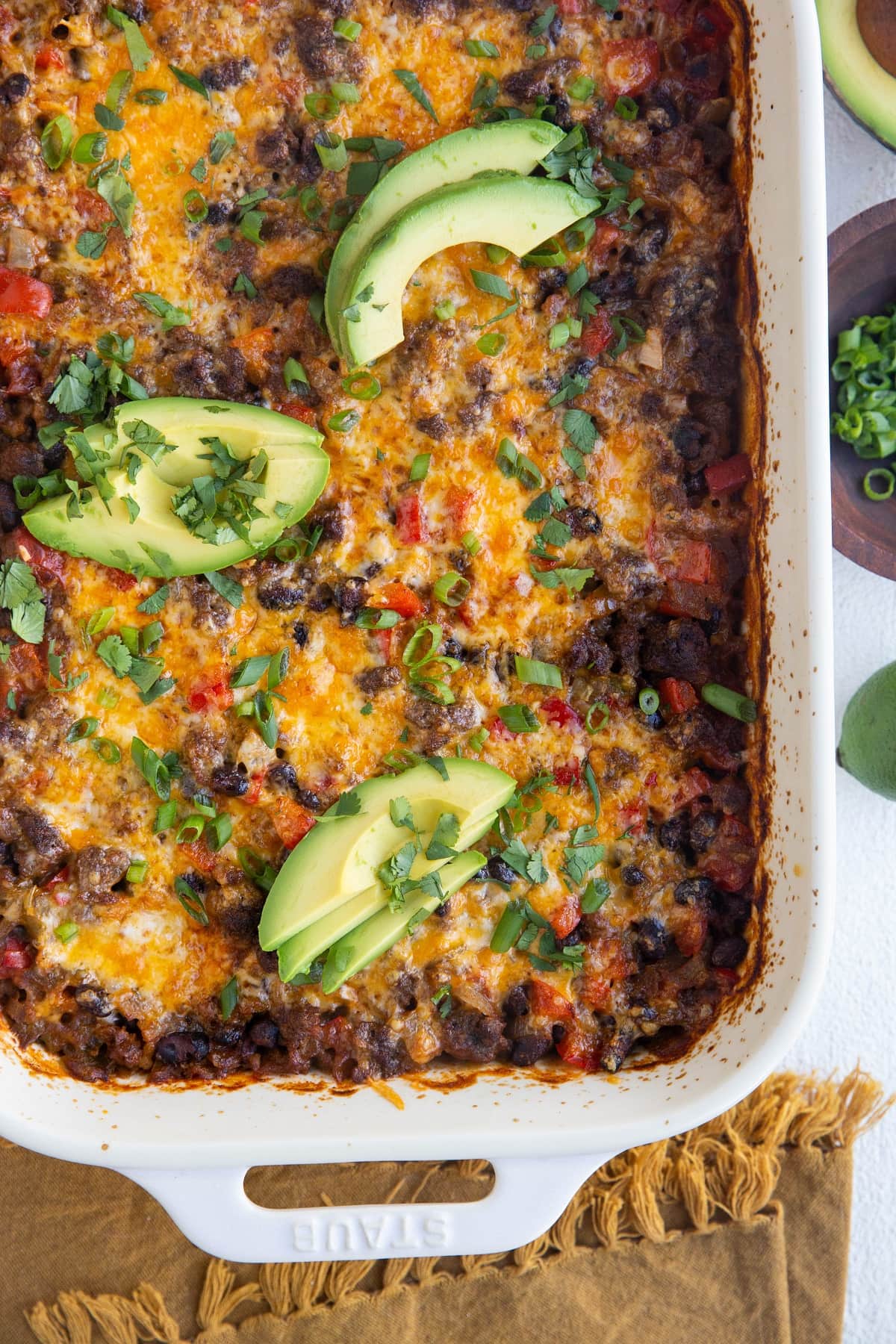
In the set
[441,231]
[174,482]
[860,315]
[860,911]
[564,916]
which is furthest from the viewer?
[860,911]

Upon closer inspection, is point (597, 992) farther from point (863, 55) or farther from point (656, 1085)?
point (863, 55)

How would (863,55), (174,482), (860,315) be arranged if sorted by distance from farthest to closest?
(860,315)
(863,55)
(174,482)

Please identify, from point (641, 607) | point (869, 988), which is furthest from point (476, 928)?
point (869, 988)

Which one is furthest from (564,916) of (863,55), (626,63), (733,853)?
(863,55)

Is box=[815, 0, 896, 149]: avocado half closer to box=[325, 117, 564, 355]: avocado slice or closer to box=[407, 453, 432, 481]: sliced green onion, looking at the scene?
box=[325, 117, 564, 355]: avocado slice

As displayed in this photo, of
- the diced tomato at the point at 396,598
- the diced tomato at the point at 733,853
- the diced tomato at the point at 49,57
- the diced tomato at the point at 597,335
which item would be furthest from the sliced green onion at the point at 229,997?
the diced tomato at the point at 49,57

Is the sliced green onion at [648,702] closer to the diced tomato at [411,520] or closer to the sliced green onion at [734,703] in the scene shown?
the sliced green onion at [734,703]

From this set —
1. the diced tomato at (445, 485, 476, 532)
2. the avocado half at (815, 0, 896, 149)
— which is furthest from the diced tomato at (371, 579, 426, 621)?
the avocado half at (815, 0, 896, 149)
